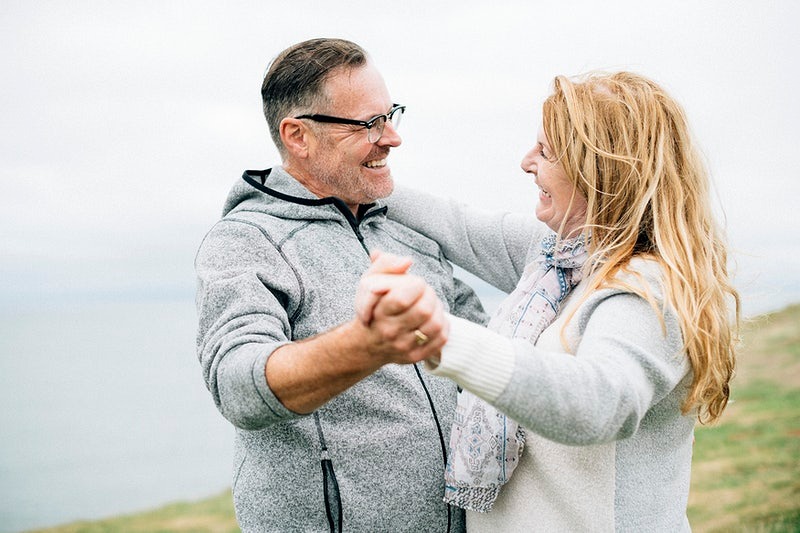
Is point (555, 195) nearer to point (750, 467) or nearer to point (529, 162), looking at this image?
point (529, 162)

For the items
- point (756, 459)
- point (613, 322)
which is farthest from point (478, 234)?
point (756, 459)

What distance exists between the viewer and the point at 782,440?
7.21 meters

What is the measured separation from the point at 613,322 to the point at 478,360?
0.41 m

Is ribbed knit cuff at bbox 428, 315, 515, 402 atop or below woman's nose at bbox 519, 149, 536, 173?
below

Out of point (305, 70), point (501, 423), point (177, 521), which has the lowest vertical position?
point (177, 521)

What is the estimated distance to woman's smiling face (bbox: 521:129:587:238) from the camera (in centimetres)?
212

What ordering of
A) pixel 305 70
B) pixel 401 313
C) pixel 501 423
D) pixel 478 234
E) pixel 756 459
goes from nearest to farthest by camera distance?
pixel 401 313
pixel 501 423
pixel 305 70
pixel 478 234
pixel 756 459

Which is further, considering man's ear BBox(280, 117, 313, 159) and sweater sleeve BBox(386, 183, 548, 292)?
sweater sleeve BBox(386, 183, 548, 292)

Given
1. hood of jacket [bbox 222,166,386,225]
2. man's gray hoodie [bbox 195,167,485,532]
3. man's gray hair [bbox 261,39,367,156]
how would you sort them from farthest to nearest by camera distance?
man's gray hair [bbox 261,39,367,156] < hood of jacket [bbox 222,166,386,225] < man's gray hoodie [bbox 195,167,485,532]

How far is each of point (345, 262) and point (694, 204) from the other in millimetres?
1077

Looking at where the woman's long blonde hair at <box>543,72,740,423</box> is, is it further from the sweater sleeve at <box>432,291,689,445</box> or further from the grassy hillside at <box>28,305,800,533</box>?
the grassy hillside at <box>28,305,800,533</box>

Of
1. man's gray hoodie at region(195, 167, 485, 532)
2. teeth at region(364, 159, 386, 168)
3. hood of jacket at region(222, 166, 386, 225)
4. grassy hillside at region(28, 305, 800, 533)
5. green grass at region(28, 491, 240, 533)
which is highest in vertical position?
teeth at region(364, 159, 386, 168)

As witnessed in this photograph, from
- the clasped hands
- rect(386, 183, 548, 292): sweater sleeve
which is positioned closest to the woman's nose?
rect(386, 183, 548, 292): sweater sleeve

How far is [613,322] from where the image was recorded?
1680 mm
